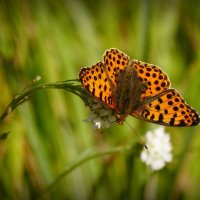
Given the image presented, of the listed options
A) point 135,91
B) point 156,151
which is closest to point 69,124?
point 156,151

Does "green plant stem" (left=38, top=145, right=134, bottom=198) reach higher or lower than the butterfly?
lower

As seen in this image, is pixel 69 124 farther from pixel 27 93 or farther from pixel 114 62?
pixel 27 93

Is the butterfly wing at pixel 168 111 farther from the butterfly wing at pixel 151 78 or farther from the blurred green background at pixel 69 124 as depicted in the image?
the blurred green background at pixel 69 124

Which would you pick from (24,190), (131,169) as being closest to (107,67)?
(131,169)

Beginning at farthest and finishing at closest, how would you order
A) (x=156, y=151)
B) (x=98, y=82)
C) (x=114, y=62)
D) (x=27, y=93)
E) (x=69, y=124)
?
(x=69, y=124) < (x=156, y=151) < (x=114, y=62) < (x=98, y=82) < (x=27, y=93)

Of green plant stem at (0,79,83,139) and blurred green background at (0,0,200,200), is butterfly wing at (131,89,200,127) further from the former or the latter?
blurred green background at (0,0,200,200)

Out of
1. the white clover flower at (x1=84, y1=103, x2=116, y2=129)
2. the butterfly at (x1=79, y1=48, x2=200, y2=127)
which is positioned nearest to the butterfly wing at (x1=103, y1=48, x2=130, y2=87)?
the butterfly at (x1=79, y1=48, x2=200, y2=127)
